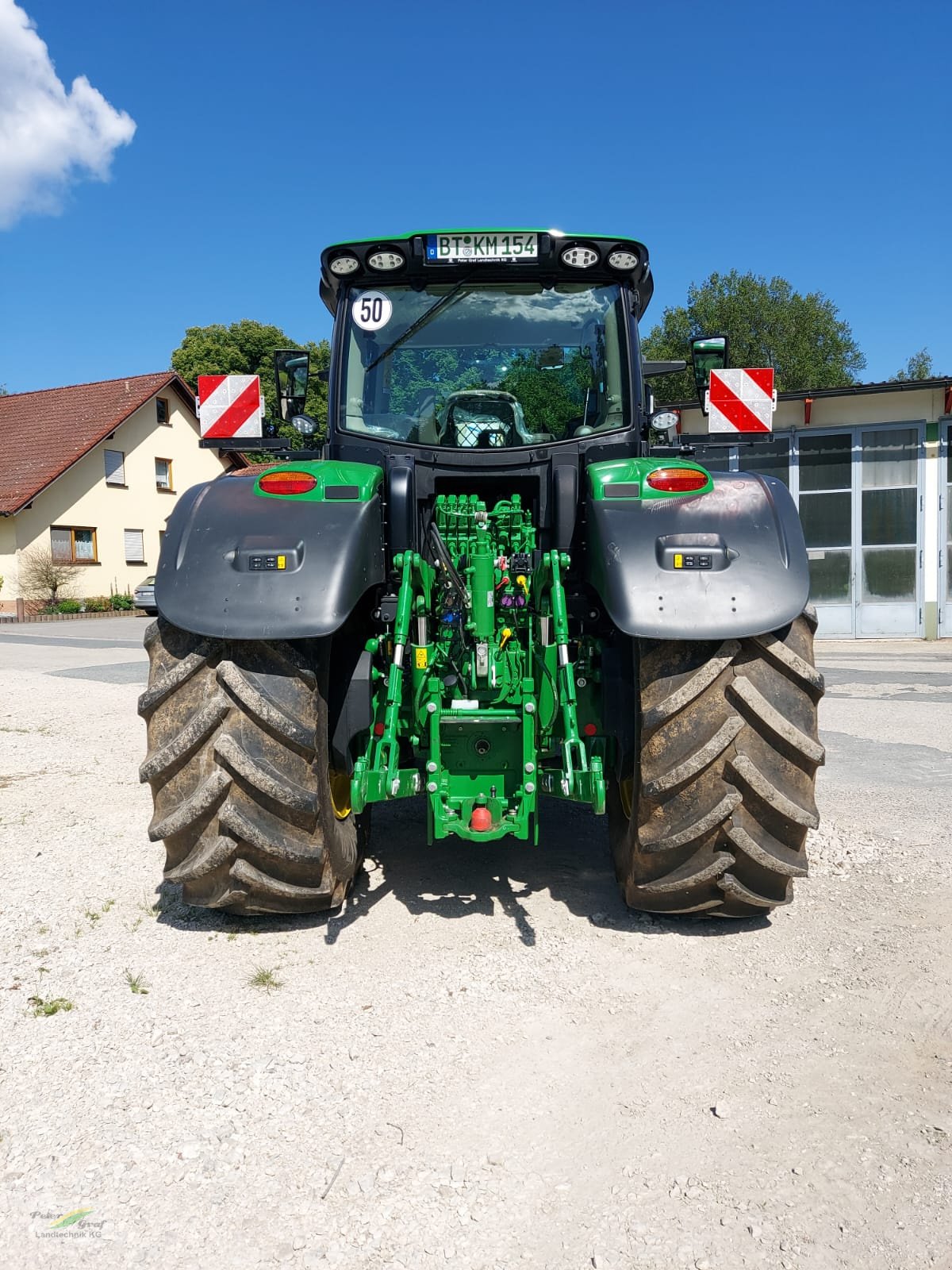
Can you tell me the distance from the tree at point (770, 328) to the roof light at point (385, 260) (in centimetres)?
4454

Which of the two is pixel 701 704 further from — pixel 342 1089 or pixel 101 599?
pixel 101 599

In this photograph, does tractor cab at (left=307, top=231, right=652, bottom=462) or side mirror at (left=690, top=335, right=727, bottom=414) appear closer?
tractor cab at (left=307, top=231, right=652, bottom=462)

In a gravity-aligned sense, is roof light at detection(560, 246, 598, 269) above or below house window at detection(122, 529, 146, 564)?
above

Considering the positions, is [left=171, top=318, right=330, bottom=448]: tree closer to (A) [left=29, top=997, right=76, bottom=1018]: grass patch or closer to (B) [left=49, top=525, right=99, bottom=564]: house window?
(B) [left=49, top=525, right=99, bottom=564]: house window

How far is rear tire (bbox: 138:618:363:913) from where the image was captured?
3273 mm

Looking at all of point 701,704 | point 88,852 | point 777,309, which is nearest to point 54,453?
point 88,852

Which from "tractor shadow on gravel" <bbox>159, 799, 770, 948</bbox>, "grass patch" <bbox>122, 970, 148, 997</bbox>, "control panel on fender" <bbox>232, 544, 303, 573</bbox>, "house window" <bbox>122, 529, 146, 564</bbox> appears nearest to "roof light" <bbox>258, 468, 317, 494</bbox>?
"control panel on fender" <bbox>232, 544, 303, 573</bbox>

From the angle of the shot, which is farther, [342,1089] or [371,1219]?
[342,1089]

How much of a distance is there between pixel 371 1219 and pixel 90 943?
196 centimetres

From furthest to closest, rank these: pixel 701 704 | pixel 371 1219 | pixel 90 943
→ pixel 90 943 → pixel 701 704 → pixel 371 1219

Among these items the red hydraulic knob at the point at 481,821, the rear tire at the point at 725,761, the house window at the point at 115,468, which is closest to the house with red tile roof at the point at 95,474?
the house window at the point at 115,468

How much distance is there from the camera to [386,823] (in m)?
5.17

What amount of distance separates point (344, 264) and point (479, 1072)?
3174mm

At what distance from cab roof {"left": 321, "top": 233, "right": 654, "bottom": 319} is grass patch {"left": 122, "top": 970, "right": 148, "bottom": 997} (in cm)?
289
